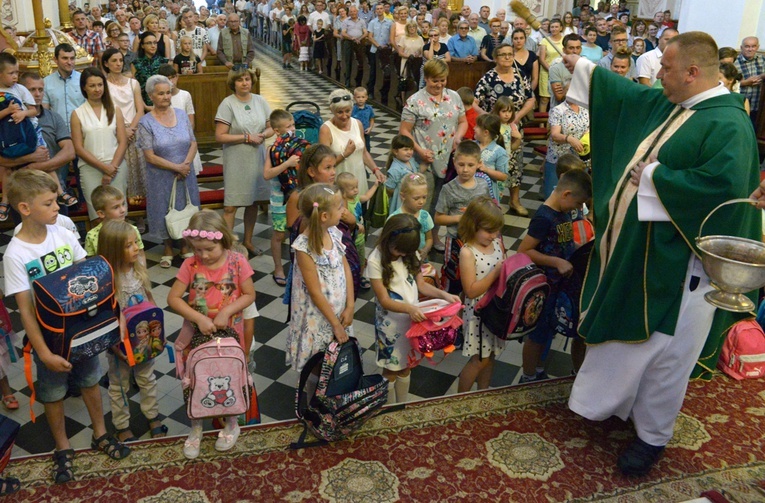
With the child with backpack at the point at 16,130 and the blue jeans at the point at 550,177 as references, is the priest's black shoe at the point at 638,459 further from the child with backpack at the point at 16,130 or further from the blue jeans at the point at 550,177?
the child with backpack at the point at 16,130

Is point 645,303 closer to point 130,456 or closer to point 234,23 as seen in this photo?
point 130,456

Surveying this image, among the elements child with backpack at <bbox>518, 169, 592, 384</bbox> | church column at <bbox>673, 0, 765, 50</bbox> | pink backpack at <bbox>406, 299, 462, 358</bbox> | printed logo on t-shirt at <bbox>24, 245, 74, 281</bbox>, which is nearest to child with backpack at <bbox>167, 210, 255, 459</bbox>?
printed logo on t-shirt at <bbox>24, 245, 74, 281</bbox>

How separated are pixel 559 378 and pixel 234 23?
10212mm

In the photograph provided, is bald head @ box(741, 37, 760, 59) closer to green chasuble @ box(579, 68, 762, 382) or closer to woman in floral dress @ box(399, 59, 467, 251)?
woman in floral dress @ box(399, 59, 467, 251)

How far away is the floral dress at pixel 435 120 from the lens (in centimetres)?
553

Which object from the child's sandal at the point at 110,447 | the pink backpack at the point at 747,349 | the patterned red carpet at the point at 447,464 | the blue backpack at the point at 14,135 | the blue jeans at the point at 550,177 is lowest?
the patterned red carpet at the point at 447,464

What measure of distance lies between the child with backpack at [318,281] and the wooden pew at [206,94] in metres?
5.73

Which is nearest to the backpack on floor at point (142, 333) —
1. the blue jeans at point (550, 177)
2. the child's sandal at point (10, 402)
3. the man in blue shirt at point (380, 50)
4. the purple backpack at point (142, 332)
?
the purple backpack at point (142, 332)

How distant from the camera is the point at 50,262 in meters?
2.94

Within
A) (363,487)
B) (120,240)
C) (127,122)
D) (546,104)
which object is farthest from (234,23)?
(363,487)

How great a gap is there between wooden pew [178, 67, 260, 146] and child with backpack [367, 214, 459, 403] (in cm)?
Result: 580

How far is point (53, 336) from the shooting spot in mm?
2764

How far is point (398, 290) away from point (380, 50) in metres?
8.81

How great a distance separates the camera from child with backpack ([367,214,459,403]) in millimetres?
3197
